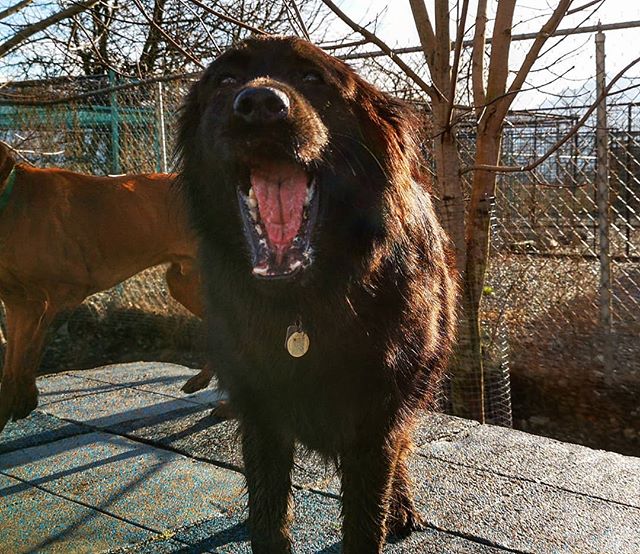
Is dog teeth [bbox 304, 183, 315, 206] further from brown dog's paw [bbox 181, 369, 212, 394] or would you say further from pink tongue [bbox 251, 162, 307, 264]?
brown dog's paw [bbox 181, 369, 212, 394]

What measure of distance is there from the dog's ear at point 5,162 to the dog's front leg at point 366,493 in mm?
3495

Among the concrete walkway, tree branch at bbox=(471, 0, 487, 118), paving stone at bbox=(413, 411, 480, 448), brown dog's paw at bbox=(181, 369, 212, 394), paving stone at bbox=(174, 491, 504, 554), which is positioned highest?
tree branch at bbox=(471, 0, 487, 118)

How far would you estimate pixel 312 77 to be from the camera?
2078mm

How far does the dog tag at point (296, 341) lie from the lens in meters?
2.04

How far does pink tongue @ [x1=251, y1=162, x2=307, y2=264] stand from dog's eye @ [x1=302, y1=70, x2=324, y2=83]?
272 millimetres

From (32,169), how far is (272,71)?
3628 mm

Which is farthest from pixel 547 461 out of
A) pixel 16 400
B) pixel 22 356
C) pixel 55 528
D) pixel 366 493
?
pixel 22 356

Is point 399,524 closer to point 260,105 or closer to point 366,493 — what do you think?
point 366,493

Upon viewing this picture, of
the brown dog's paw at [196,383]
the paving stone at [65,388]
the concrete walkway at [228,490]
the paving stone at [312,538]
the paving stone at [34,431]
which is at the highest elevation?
the brown dog's paw at [196,383]

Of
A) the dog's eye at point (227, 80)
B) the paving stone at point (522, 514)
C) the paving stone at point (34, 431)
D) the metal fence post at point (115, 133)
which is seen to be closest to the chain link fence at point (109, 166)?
the metal fence post at point (115, 133)

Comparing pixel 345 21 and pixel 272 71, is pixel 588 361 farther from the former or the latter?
pixel 272 71

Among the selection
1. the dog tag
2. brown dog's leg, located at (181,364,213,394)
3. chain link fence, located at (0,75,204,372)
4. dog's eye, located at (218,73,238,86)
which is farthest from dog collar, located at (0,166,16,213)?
the dog tag

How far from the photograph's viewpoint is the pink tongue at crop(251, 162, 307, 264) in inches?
79.2

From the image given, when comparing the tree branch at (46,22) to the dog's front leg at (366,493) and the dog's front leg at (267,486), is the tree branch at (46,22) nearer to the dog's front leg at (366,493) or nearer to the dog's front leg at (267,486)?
the dog's front leg at (267,486)
